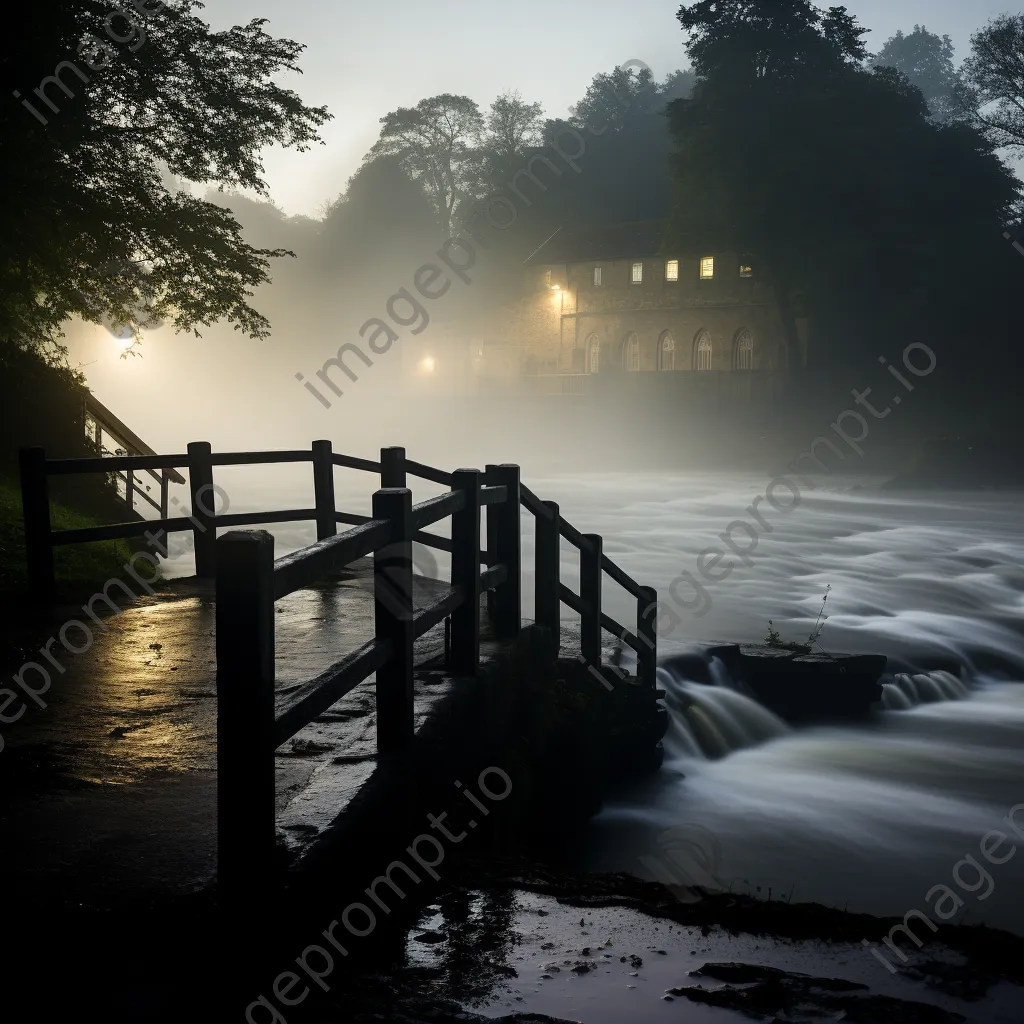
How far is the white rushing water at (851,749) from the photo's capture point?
7250 mm

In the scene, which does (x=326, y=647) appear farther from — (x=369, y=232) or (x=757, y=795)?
(x=369, y=232)

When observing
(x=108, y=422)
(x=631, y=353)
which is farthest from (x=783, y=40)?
(x=108, y=422)

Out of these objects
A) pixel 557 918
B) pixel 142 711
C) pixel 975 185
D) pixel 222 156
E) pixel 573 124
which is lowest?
pixel 557 918

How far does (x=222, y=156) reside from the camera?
15.4 metres

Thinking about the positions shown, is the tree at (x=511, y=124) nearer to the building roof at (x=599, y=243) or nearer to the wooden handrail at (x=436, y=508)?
the building roof at (x=599, y=243)

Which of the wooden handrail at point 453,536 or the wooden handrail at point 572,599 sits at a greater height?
the wooden handrail at point 453,536

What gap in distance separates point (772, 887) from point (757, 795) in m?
1.60

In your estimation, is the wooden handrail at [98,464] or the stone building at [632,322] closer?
the wooden handrail at [98,464]

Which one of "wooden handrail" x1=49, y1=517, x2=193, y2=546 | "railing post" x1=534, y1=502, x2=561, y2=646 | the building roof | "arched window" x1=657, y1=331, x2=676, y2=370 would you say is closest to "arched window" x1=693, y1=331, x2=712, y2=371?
"arched window" x1=657, y1=331, x2=676, y2=370

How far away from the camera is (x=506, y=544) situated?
6.45 metres

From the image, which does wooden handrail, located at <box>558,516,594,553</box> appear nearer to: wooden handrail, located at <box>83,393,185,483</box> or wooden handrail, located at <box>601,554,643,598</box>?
wooden handrail, located at <box>601,554,643,598</box>

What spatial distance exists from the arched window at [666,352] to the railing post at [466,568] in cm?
5228

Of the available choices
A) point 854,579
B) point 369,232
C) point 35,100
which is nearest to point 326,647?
point 35,100

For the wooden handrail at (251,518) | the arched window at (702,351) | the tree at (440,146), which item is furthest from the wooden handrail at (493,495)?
the tree at (440,146)
